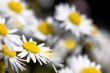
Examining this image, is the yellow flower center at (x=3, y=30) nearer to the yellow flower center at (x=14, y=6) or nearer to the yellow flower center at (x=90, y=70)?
the yellow flower center at (x=90, y=70)

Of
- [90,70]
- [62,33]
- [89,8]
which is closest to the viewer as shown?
[90,70]

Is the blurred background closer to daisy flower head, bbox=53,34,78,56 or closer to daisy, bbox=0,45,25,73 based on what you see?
daisy flower head, bbox=53,34,78,56

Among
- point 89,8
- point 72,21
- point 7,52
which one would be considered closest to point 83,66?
point 7,52

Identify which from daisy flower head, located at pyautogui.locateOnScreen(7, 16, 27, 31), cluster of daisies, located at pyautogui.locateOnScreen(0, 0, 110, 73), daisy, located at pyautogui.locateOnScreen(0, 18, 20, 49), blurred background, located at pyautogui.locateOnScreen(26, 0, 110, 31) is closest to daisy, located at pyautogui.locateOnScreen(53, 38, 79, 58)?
cluster of daisies, located at pyautogui.locateOnScreen(0, 0, 110, 73)

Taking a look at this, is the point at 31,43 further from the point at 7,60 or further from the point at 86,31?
the point at 86,31

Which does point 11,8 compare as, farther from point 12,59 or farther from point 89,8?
point 89,8

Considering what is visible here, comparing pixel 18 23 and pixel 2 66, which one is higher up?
pixel 18 23

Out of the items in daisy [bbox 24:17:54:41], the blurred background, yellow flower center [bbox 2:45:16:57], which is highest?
the blurred background
